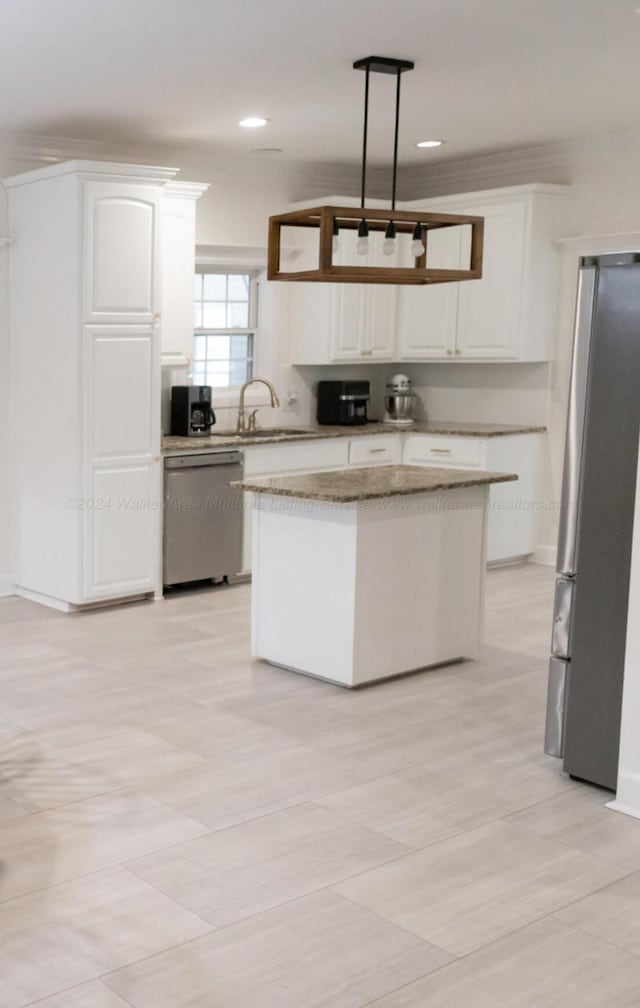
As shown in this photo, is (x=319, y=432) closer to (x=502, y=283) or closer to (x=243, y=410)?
(x=243, y=410)

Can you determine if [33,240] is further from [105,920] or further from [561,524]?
[105,920]

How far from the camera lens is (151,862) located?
10.3ft

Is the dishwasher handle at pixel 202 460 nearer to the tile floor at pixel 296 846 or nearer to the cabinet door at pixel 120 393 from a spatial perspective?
the cabinet door at pixel 120 393

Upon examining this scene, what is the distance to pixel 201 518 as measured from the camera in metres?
6.39

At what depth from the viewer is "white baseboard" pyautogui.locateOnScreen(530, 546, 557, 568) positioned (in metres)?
7.29

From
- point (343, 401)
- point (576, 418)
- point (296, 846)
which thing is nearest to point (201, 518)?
point (343, 401)

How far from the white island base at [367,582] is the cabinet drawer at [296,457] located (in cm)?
168

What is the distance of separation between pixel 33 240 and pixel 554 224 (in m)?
3.19

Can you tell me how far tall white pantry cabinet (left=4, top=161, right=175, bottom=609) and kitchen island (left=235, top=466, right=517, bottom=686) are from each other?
49.9 inches

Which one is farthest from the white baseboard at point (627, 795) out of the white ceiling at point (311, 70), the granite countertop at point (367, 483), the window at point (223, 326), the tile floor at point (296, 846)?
the window at point (223, 326)

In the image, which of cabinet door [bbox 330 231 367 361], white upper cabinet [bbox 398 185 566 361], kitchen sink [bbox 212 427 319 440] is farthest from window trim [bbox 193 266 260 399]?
white upper cabinet [bbox 398 185 566 361]

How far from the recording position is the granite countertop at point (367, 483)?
4.53m

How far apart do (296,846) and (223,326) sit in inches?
182

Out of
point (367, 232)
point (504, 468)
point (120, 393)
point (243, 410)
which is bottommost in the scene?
point (504, 468)
